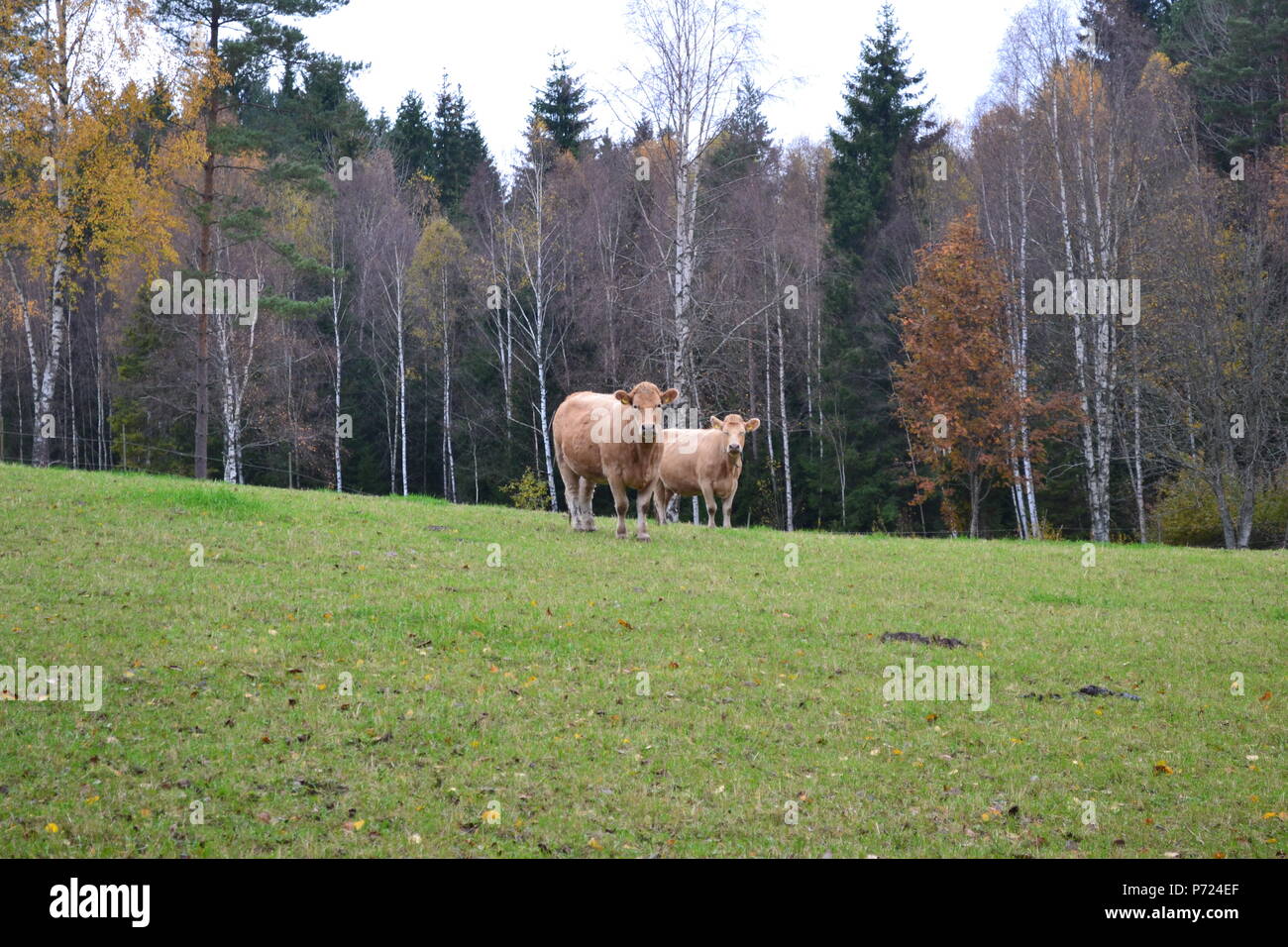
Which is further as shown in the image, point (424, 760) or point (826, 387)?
point (826, 387)

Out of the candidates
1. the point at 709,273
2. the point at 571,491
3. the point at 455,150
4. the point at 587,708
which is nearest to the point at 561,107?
the point at 455,150

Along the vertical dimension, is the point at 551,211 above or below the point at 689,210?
above

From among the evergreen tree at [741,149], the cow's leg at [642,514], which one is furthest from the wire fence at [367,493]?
the evergreen tree at [741,149]

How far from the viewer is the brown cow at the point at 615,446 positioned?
17.3 m

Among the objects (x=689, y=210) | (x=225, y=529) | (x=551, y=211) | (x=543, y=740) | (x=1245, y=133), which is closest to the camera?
(x=543, y=740)

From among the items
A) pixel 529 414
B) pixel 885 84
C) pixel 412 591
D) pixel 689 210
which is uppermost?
pixel 885 84

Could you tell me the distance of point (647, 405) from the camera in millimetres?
17188

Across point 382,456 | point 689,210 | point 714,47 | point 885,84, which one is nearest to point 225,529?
point 689,210

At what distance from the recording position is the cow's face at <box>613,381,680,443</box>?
17.1 m

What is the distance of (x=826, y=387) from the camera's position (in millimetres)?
44344

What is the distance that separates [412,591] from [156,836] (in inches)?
246

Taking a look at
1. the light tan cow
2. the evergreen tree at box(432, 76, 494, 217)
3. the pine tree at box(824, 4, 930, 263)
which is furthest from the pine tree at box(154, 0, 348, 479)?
the evergreen tree at box(432, 76, 494, 217)

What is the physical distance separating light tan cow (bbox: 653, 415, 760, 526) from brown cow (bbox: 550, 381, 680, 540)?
192 inches

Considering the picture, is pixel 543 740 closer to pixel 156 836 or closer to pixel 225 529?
pixel 156 836
